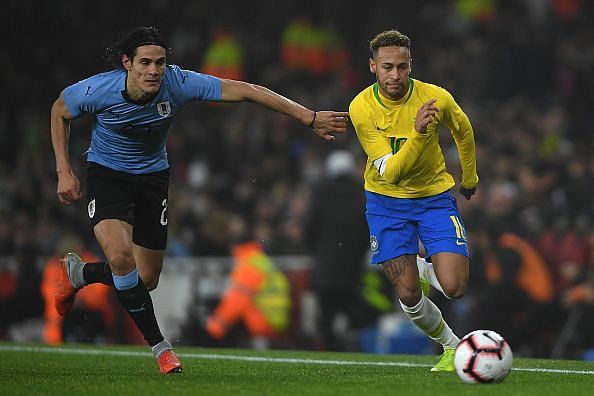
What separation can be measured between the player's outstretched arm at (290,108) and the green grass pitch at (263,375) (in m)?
1.59

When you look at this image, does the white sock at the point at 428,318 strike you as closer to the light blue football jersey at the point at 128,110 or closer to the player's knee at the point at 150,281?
the player's knee at the point at 150,281

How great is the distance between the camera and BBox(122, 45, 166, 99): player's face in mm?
8180

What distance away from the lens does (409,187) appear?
854 centimetres

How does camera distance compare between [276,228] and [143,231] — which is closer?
[143,231]

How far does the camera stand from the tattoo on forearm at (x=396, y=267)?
8.54 m

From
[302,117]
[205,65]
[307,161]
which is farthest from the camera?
[205,65]

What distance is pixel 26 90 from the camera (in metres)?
22.1

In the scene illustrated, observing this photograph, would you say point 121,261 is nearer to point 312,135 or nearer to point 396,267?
point 396,267

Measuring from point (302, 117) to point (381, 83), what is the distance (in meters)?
0.65

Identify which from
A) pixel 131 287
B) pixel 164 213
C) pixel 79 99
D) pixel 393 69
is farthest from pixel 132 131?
pixel 393 69

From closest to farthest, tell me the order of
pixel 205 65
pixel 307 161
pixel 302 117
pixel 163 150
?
pixel 302 117, pixel 163 150, pixel 307 161, pixel 205 65

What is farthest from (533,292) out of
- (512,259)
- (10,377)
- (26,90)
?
(26,90)

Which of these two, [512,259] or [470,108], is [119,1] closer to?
[470,108]

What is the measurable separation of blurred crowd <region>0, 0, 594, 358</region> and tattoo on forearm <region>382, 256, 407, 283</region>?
4.10m
